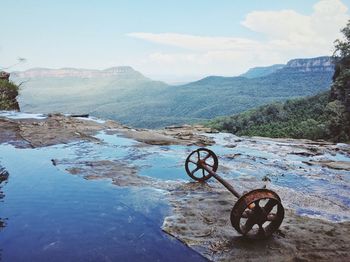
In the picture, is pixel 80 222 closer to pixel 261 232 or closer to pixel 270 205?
pixel 261 232

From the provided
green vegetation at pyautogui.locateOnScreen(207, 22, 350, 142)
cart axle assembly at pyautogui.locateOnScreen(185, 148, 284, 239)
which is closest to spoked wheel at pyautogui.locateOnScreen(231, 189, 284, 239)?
cart axle assembly at pyautogui.locateOnScreen(185, 148, 284, 239)

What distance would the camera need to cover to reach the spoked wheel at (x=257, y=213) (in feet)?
25.0

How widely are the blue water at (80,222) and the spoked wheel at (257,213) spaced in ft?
4.25

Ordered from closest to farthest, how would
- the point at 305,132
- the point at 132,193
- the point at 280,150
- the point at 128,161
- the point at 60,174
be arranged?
1. the point at 132,193
2. the point at 60,174
3. the point at 128,161
4. the point at 280,150
5. the point at 305,132

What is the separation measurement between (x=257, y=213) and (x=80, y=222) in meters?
4.80

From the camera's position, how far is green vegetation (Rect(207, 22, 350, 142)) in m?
38.3

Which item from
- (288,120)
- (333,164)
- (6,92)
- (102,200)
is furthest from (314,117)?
(102,200)

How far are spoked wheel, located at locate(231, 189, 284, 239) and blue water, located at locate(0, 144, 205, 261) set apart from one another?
4.25 feet

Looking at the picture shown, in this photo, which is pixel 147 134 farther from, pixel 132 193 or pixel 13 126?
pixel 132 193

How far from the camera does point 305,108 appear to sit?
212 feet

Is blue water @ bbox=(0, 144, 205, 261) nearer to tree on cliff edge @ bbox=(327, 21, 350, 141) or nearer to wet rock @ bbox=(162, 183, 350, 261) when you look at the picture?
wet rock @ bbox=(162, 183, 350, 261)

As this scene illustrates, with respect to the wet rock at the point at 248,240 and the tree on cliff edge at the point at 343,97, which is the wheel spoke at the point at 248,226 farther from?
the tree on cliff edge at the point at 343,97

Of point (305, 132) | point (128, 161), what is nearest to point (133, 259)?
point (128, 161)

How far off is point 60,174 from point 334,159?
576 inches
